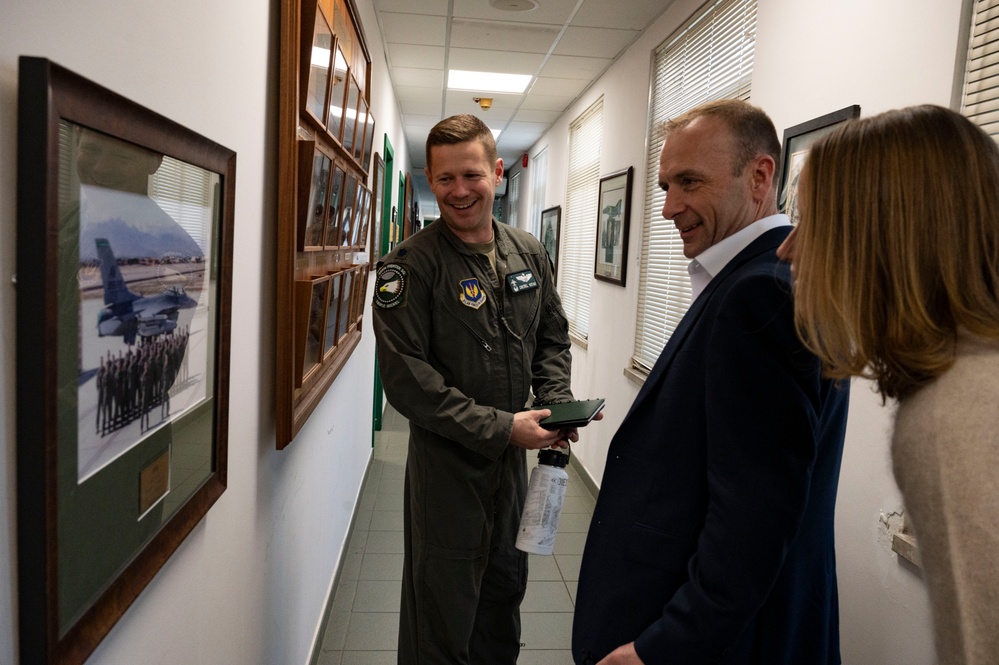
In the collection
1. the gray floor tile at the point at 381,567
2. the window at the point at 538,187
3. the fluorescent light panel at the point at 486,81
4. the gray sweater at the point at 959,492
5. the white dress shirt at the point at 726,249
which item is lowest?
the gray floor tile at the point at 381,567

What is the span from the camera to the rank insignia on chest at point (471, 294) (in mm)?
1896

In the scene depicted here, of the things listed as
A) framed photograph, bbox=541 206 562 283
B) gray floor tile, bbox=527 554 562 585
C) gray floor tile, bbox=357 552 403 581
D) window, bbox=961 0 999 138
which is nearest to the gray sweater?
window, bbox=961 0 999 138

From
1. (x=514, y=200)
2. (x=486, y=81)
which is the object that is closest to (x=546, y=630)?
(x=486, y=81)

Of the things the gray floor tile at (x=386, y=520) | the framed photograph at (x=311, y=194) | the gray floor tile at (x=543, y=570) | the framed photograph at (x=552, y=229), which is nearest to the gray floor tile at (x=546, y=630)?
the gray floor tile at (x=543, y=570)

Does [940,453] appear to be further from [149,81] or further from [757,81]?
[757,81]

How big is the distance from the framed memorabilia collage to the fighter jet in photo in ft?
2.10

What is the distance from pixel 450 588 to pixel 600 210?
3.58 m

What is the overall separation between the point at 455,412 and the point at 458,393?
59mm

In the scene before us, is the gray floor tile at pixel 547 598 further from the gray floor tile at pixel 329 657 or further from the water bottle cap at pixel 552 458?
the water bottle cap at pixel 552 458

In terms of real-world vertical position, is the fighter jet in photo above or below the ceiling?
below

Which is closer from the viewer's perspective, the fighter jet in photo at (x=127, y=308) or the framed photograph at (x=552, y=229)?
the fighter jet in photo at (x=127, y=308)

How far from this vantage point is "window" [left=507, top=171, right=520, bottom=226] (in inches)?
404

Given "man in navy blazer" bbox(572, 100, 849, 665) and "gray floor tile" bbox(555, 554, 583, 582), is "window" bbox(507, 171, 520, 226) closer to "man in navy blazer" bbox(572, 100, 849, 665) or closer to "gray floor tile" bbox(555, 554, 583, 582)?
"gray floor tile" bbox(555, 554, 583, 582)

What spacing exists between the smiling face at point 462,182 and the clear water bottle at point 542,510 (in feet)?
2.49
